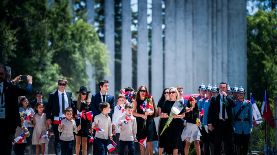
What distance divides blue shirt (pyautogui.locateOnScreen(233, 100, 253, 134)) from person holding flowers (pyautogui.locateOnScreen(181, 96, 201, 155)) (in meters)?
0.89

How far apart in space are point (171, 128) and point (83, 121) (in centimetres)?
237

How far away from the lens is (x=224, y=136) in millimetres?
15227

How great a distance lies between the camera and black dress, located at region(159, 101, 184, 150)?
562 inches

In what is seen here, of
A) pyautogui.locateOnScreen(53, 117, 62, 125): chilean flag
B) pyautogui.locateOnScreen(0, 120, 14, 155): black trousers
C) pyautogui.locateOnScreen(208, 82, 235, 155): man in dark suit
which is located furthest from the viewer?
pyautogui.locateOnScreen(53, 117, 62, 125): chilean flag

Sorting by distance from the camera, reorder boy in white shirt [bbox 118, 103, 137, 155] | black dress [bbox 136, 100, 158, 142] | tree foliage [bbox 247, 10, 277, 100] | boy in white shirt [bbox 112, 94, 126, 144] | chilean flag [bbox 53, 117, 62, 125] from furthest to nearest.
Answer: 1. tree foliage [bbox 247, 10, 277, 100]
2. chilean flag [bbox 53, 117, 62, 125]
3. boy in white shirt [bbox 112, 94, 126, 144]
4. black dress [bbox 136, 100, 158, 142]
5. boy in white shirt [bbox 118, 103, 137, 155]

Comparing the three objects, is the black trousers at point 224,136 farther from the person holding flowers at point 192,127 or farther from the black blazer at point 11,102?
the black blazer at point 11,102

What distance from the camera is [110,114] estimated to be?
15781 mm

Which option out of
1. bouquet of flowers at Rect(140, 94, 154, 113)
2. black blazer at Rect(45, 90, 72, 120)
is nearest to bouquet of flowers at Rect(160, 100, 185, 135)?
bouquet of flowers at Rect(140, 94, 154, 113)

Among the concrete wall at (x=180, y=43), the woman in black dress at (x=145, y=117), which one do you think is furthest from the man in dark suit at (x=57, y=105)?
the concrete wall at (x=180, y=43)

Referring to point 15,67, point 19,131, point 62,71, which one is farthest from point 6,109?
point 62,71

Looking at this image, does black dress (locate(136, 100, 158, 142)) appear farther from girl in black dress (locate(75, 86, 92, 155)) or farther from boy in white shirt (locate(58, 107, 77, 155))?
boy in white shirt (locate(58, 107, 77, 155))

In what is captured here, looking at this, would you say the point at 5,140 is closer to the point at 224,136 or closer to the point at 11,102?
the point at 11,102

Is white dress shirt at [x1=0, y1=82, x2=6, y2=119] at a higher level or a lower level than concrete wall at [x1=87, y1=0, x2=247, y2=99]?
lower

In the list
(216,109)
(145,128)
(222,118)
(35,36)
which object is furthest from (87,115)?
(35,36)
